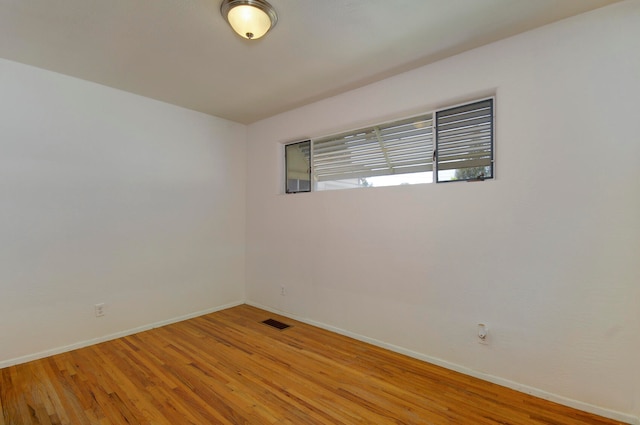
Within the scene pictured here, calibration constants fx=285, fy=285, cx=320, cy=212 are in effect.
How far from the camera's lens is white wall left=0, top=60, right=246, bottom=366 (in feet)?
8.28

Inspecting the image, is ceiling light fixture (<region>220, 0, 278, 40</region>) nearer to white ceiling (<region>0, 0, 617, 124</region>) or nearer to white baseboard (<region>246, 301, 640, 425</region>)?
white ceiling (<region>0, 0, 617, 124</region>)

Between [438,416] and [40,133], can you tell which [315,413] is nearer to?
[438,416]

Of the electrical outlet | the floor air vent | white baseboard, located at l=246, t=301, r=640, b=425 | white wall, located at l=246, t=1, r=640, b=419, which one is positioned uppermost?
white wall, located at l=246, t=1, r=640, b=419

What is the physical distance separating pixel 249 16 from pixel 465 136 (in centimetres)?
192

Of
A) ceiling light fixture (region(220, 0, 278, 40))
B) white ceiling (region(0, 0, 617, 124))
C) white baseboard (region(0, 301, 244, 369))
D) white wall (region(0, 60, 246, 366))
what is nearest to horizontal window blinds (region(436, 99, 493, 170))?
white ceiling (region(0, 0, 617, 124))

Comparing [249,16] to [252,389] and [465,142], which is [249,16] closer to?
[465,142]

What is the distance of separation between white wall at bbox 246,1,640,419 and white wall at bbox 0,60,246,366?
6.72 feet

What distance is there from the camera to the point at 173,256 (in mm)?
3529

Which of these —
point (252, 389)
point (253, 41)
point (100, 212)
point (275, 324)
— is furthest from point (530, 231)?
point (100, 212)

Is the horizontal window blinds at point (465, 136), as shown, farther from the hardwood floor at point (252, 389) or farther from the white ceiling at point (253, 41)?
the hardwood floor at point (252, 389)

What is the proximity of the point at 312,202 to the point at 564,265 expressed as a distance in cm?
238

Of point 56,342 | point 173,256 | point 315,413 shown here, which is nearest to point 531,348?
point 315,413

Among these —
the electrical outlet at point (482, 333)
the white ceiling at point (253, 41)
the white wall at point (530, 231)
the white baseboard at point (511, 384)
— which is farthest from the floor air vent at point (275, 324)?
the white ceiling at point (253, 41)

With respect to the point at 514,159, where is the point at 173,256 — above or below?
below
